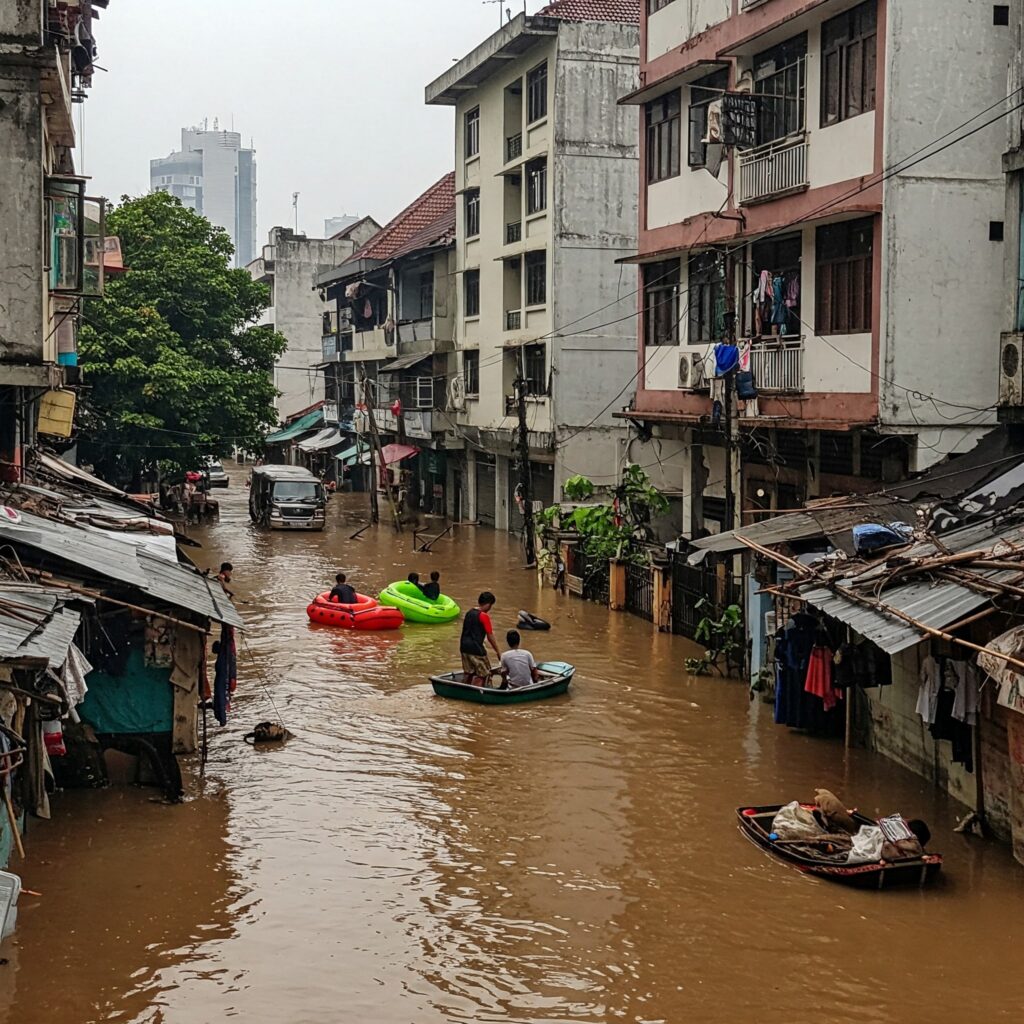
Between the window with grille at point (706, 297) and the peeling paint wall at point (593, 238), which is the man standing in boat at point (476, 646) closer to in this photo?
the window with grille at point (706, 297)

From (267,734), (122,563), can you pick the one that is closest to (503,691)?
(267,734)

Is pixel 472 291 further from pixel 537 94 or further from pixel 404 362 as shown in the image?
pixel 537 94

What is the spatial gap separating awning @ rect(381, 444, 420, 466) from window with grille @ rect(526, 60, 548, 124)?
14.1 meters

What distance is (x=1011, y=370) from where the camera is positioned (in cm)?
1856

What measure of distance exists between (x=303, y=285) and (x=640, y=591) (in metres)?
51.2

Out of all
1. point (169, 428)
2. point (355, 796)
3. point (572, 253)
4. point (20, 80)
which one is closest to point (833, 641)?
point (355, 796)

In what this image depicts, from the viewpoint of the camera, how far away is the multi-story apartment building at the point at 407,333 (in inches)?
1889

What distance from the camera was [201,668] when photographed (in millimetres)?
15344

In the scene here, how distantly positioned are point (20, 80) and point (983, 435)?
14.4m

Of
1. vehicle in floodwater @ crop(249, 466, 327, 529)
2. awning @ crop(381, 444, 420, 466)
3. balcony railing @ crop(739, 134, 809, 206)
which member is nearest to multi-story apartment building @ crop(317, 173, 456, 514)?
awning @ crop(381, 444, 420, 466)

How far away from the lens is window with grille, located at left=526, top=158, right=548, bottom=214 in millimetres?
38656

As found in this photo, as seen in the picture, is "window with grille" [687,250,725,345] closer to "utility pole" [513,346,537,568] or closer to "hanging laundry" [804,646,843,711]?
"utility pole" [513,346,537,568]

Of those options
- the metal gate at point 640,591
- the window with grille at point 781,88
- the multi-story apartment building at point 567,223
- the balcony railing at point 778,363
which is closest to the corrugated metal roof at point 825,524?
the balcony railing at point 778,363

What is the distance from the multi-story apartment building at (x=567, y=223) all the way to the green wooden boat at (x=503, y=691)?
15.7 metres
